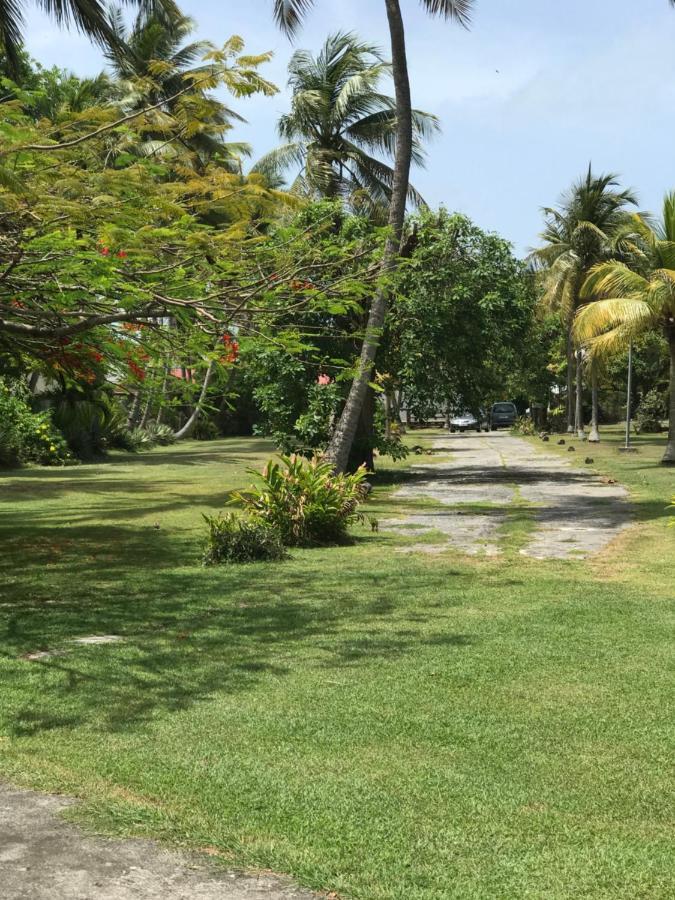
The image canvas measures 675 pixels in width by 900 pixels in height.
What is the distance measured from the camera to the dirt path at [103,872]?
3.67 meters

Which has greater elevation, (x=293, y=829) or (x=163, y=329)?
(x=163, y=329)

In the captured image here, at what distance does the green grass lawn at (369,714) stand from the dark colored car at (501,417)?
2036 inches

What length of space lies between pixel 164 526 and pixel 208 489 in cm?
617

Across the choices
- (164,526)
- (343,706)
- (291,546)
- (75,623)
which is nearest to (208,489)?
(164,526)

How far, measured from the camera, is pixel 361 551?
1260 centimetres

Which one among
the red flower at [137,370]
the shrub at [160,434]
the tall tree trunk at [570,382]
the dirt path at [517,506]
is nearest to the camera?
the red flower at [137,370]

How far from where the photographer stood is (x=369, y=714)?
19.4ft

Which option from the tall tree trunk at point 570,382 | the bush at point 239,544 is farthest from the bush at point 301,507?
the tall tree trunk at point 570,382

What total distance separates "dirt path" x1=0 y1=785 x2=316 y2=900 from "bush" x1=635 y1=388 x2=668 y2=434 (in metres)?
49.9

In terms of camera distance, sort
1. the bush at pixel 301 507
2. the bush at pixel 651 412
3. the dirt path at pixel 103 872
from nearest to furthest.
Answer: the dirt path at pixel 103 872, the bush at pixel 301 507, the bush at pixel 651 412

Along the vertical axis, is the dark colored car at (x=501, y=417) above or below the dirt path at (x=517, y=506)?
above

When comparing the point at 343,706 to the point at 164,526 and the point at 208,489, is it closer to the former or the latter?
the point at 164,526

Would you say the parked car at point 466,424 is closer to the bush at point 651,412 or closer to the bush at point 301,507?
the bush at point 651,412

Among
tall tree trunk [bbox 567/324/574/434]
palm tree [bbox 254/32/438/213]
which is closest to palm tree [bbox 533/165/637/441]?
tall tree trunk [bbox 567/324/574/434]
